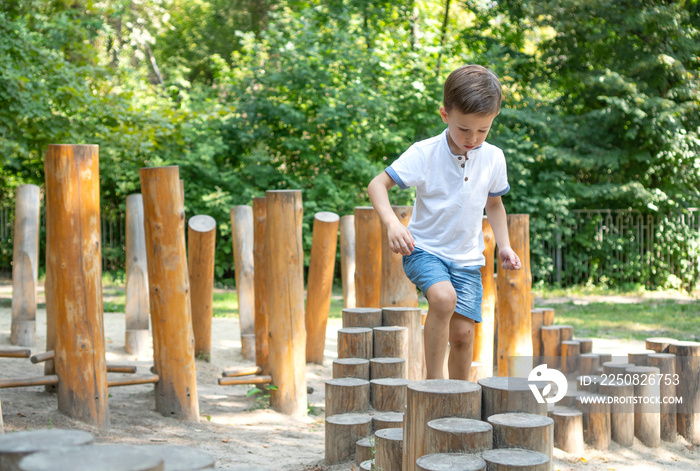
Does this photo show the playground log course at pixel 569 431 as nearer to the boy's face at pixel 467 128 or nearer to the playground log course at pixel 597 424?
the playground log course at pixel 597 424

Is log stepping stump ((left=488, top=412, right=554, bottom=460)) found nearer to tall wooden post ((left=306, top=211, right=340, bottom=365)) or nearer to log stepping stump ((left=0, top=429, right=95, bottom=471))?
log stepping stump ((left=0, top=429, right=95, bottom=471))

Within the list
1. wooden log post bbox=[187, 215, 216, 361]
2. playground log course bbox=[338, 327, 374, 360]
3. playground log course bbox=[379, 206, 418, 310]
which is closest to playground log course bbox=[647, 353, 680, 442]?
playground log course bbox=[379, 206, 418, 310]

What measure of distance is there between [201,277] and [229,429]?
1.76m

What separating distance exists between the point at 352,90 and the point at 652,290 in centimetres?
728

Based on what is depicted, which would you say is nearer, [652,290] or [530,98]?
[652,290]

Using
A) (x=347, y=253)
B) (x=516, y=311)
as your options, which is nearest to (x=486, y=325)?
(x=516, y=311)

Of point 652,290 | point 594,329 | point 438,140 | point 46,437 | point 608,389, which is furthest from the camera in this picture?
point 652,290

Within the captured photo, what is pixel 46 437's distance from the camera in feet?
4.78

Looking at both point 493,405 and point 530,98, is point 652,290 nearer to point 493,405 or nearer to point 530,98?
point 530,98

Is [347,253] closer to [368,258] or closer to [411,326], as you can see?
[368,258]

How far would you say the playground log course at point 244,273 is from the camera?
6.20 metres

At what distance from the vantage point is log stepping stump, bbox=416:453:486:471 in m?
2.13

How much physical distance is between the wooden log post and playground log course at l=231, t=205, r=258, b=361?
1.57 ft

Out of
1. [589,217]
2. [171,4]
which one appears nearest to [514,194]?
[589,217]
